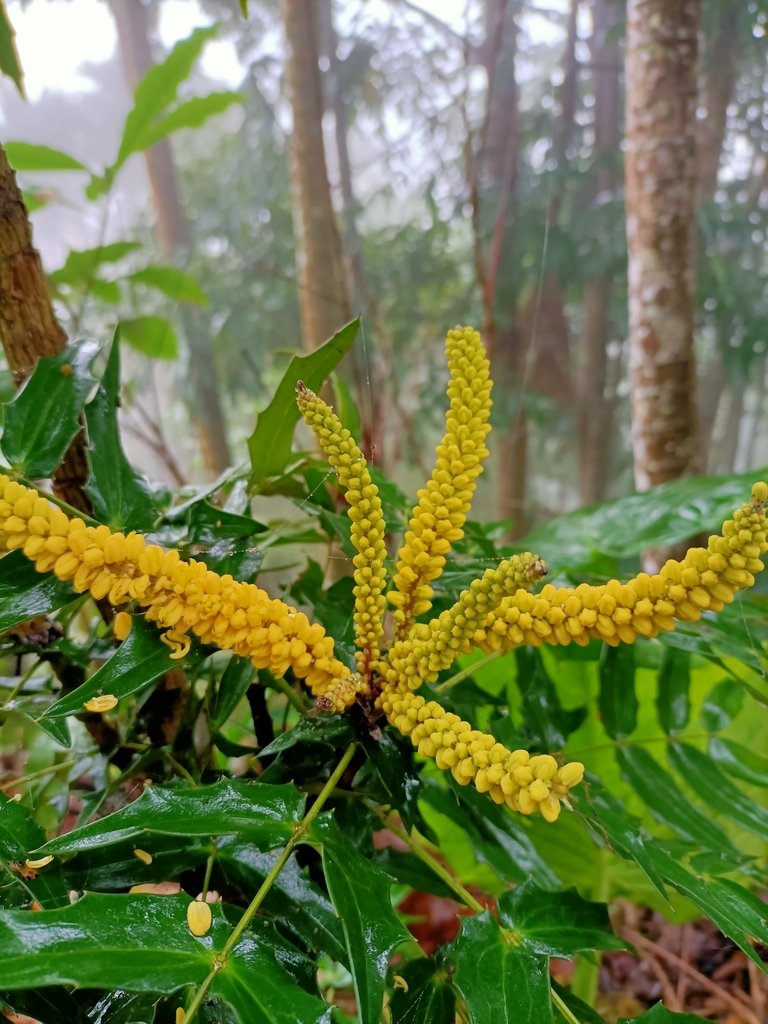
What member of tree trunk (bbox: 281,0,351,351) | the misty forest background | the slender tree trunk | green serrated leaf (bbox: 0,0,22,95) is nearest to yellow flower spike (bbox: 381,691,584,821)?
green serrated leaf (bbox: 0,0,22,95)

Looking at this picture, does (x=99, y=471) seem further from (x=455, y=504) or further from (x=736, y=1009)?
(x=736, y=1009)

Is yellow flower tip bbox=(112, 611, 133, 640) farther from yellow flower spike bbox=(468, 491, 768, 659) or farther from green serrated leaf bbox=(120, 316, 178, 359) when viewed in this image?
green serrated leaf bbox=(120, 316, 178, 359)

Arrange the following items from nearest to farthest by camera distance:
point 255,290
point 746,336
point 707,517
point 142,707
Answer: point 142,707, point 707,517, point 746,336, point 255,290

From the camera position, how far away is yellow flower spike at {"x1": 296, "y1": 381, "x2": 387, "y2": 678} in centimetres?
31

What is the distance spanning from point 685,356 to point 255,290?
79.8 inches

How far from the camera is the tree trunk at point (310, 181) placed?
57.1 inches

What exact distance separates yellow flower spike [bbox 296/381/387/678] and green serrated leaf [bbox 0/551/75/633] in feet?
0.51

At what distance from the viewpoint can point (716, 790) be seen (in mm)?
529

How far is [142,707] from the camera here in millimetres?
481

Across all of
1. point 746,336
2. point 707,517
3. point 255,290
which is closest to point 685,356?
point 707,517

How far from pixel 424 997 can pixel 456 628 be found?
0.20 m

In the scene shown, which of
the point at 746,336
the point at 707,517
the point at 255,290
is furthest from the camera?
the point at 255,290

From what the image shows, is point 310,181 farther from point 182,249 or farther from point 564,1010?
point 564,1010

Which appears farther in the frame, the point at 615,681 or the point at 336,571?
the point at 336,571
